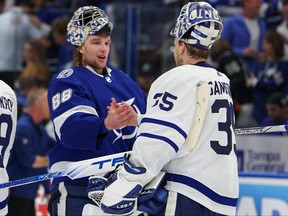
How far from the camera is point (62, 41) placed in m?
11.2

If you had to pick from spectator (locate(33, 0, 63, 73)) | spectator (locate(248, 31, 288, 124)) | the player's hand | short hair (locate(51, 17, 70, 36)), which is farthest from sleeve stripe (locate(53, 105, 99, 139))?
spectator (locate(33, 0, 63, 73))

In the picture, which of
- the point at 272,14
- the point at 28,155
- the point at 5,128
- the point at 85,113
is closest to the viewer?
the point at 85,113

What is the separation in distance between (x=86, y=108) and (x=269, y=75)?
498 centimetres

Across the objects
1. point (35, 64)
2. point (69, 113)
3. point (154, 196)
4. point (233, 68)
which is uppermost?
point (69, 113)

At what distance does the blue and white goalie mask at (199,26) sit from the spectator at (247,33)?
5.41 m

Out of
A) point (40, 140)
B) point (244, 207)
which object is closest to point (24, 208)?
point (40, 140)

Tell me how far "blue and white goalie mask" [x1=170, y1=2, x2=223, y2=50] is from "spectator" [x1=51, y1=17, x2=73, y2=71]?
5.66m

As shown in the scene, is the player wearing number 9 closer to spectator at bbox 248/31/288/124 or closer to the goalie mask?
the goalie mask

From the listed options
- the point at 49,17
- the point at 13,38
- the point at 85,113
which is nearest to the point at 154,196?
the point at 85,113

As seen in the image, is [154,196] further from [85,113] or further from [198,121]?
[85,113]

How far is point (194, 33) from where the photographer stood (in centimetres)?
537

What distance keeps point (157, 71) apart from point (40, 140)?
2.21 m

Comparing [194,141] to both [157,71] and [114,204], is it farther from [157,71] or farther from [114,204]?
[157,71]

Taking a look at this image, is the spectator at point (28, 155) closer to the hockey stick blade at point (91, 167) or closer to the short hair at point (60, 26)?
the short hair at point (60, 26)
